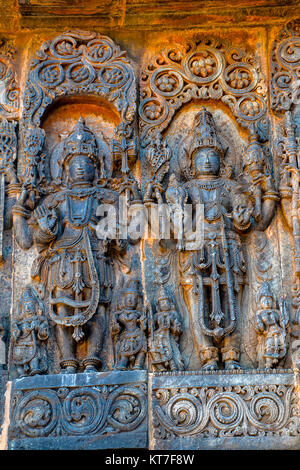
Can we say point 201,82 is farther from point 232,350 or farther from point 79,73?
point 232,350

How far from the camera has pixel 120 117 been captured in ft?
34.0

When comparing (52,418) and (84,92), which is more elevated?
(84,92)

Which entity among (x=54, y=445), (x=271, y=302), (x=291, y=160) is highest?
(x=291, y=160)

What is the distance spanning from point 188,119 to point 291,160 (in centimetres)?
129

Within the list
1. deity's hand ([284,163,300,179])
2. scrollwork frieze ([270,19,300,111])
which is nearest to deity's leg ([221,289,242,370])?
deity's hand ([284,163,300,179])

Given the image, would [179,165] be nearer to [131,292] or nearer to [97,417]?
[131,292]

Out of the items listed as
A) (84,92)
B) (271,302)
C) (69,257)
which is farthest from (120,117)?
(271,302)

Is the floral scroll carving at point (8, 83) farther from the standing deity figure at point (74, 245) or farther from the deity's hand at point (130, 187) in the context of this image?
the deity's hand at point (130, 187)

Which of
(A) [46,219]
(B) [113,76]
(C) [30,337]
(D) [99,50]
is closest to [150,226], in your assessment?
(A) [46,219]

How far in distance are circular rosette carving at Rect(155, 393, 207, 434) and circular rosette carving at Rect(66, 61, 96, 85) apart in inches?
144

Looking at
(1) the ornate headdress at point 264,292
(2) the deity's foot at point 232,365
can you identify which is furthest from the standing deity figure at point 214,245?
(1) the ornate headdress at point 264,292

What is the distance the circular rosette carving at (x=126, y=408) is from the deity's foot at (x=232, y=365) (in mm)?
867

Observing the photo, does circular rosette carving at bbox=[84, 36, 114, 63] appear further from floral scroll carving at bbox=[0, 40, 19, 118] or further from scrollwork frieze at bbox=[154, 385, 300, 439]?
scrollwork frieze at bbox=[154, 385, 300, 439]

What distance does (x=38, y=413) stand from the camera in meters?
9.01
